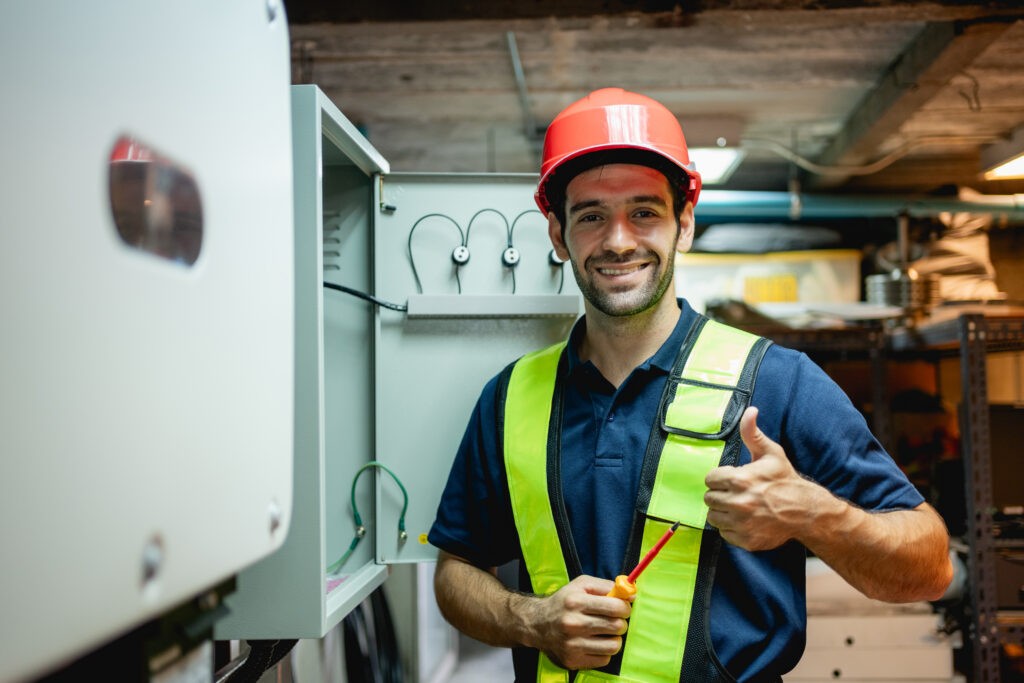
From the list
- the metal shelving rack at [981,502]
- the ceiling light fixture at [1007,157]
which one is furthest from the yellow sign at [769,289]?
the metal shelving rack at [981,502]

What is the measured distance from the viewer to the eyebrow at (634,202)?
45.8 inches

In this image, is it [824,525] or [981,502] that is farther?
[981,502]

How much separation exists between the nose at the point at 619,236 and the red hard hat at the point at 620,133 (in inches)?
4.0

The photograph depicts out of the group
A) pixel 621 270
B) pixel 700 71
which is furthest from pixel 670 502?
pixel 700 71

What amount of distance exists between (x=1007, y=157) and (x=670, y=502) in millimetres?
2809

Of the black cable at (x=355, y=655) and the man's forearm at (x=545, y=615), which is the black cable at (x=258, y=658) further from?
the black cable at (x=355, y=655)

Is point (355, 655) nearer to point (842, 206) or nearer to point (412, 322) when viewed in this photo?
point (412, 322)

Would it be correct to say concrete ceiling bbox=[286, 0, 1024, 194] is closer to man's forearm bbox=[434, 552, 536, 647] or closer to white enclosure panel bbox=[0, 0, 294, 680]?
man's forearm bbox=[434, 552, 536, 647]

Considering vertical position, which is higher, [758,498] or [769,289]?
[769,289]

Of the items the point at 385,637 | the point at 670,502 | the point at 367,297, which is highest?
the point at 367,297

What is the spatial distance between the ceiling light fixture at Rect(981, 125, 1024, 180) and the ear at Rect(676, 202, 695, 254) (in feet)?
7.64

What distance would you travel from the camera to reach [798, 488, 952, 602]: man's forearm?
95cm

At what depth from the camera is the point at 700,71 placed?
2.82m

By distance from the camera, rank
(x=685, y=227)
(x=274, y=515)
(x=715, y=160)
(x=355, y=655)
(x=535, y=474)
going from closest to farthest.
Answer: (x=274, y=515), (x=535, y=474), (x=685, y=227), (x=355, y=655), (x=715, y=160)
